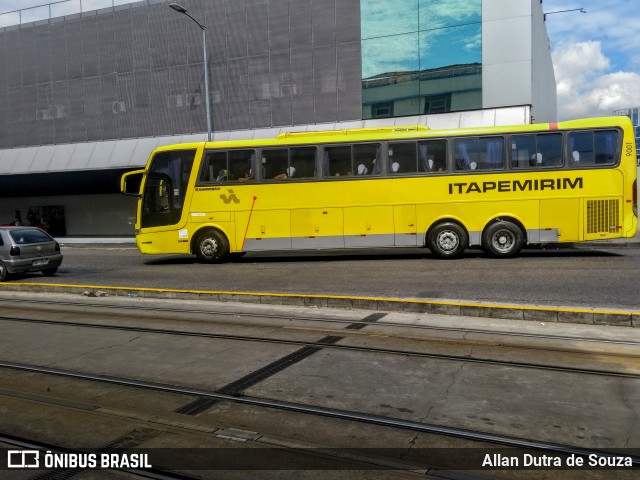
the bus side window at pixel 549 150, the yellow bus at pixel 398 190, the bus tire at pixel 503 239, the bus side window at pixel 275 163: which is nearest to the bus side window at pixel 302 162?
the yellow bus at pixel 398 190

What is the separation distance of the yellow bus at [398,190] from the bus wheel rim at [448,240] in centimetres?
3

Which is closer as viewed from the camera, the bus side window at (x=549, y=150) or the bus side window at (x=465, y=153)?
the bus side window at (x=549, y=150)

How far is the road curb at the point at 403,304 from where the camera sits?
774 centimetres

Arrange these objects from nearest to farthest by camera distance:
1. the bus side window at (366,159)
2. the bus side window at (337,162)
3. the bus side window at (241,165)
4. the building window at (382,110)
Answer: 1. the bus side window at (366,159)
2. the bus side window at (337,162)
3. the bus side window at (241,165)
4. the building window at (382,110)

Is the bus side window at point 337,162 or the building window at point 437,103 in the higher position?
the building window at point 437,103

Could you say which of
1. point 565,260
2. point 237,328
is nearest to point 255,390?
point 237,328

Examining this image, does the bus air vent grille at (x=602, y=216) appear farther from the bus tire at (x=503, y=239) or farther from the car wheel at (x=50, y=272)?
the car wheel at (x=50, y=272)

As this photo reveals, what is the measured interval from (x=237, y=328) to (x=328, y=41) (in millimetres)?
21082

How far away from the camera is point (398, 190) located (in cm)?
1520

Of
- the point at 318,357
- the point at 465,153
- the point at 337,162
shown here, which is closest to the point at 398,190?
the point at 337,162

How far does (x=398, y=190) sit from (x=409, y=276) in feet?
11.6

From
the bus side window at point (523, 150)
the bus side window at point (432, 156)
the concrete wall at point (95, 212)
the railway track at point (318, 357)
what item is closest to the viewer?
the railway track at point (318, 357)

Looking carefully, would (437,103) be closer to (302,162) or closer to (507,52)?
(507,52)

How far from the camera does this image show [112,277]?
571 inches
